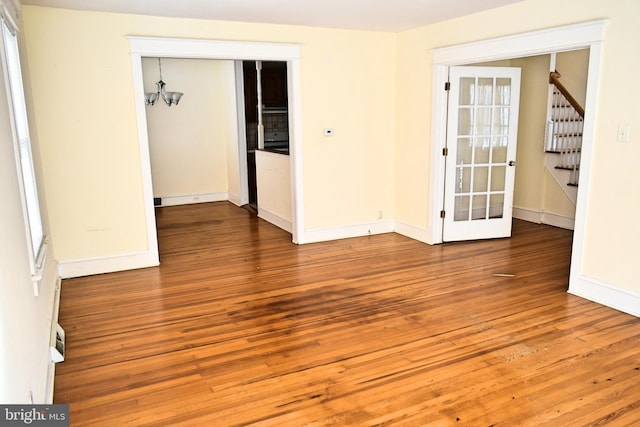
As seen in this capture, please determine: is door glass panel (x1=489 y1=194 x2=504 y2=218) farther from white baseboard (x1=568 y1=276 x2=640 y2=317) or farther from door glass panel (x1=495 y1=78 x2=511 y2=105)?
white baseboard (x1=568 y1=276 x2=640 y2=317)

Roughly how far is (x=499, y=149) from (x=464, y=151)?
0.46 metres

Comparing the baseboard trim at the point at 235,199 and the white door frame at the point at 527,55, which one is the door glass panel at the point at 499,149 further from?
the baseboard trim at the point at 235,199

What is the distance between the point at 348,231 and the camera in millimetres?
6078

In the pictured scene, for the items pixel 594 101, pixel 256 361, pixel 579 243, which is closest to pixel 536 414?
pixel 256 361

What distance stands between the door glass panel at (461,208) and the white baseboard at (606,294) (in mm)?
1801

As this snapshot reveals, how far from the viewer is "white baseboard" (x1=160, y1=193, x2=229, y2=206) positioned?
27.6ft

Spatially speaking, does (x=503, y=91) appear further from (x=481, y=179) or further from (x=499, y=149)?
(x=481, y=179)

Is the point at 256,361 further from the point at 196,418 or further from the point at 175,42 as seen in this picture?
the point at 175,42

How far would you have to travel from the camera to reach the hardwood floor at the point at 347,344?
8.30 ft

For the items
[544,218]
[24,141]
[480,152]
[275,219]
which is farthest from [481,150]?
[24,141]

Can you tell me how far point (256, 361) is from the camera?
3.04 meters

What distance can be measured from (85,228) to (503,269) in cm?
408

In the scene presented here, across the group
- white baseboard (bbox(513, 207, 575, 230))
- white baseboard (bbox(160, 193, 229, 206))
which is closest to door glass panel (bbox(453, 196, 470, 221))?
white baseboard (bbox(513, 207, 575, 230))

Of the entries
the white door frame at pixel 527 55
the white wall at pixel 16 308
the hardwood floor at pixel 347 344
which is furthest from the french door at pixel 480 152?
the white wall at pixel 16 308
